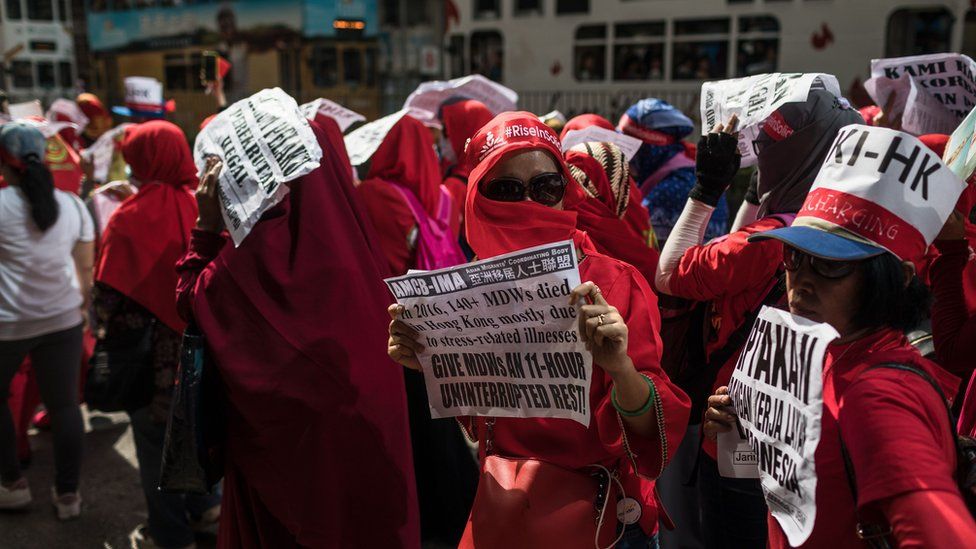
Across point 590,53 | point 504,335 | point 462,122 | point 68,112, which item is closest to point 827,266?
point 504,335

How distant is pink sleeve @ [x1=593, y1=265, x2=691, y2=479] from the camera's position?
5.99 feet

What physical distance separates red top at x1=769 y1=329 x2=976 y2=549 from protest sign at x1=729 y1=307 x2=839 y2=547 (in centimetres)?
6

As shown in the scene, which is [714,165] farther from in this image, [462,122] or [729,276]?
A: [462,122]

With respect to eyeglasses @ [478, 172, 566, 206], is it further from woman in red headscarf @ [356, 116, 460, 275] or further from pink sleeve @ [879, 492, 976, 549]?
woman in red headscarf @ [356, 116, 460, 275]

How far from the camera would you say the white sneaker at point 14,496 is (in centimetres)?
435

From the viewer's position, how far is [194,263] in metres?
2.84

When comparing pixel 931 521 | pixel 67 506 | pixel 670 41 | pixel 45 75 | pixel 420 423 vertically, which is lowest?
pixel 67 506

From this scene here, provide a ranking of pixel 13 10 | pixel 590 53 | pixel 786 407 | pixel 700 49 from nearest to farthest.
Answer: pixel 786 407 < pixel 700 49 < pixel 590 53 < pixel 13 10

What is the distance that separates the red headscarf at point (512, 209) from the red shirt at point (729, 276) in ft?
1.81

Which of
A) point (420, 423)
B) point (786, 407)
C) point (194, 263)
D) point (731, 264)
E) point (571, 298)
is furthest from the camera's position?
point (420, 423)

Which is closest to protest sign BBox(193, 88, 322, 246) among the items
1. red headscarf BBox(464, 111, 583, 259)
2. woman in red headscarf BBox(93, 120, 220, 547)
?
red headscarf BBox(464, 111, 583, 259)

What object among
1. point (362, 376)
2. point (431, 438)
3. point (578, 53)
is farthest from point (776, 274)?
point (578, 53)

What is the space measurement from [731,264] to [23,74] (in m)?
32.2

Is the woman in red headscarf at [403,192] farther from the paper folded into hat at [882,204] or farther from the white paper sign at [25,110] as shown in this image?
the white paper sign at [25,110]
